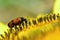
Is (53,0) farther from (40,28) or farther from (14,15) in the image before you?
(40,28)

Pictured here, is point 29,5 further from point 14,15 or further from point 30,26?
point 30,26

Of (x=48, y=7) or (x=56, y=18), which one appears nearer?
(x=56, y=18)

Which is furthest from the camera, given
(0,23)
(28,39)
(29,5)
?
(29,5)

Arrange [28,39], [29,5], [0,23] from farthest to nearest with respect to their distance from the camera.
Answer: [29,5] → [0,23] → [28,39]

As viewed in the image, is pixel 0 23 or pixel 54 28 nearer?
pixel 54 28

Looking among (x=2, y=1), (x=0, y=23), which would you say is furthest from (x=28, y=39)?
(x=2, y=1)

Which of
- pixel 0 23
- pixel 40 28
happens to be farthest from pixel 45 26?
pixel 0 23
